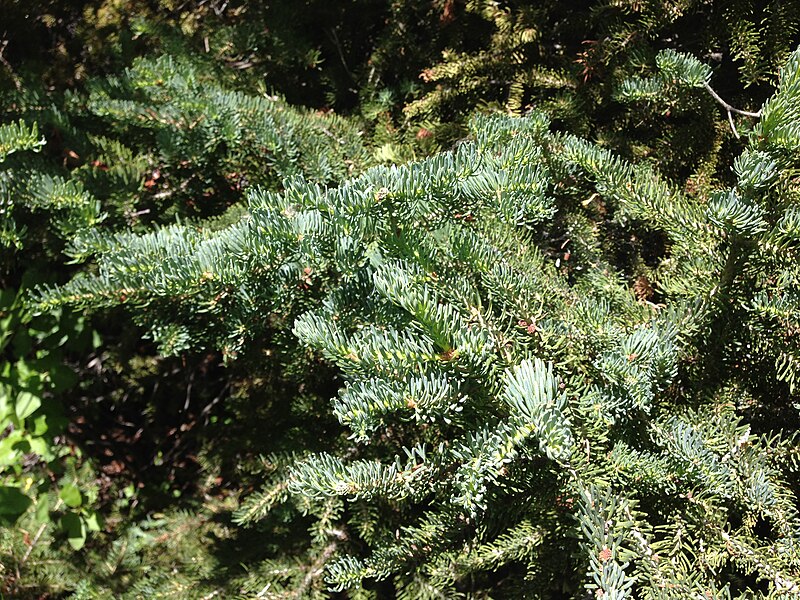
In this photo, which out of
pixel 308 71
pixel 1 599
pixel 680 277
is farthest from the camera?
pixel 1 599

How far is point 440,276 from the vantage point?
733mm

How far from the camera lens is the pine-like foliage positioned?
668mm

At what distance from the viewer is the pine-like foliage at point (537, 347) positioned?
0.67 metres

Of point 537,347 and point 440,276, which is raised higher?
point 440,276

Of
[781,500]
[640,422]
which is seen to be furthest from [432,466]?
[781,500]

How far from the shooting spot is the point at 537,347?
0.78 metres

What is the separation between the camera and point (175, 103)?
1.17m

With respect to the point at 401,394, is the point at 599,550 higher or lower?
lower

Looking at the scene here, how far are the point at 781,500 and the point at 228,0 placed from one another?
5.74ft

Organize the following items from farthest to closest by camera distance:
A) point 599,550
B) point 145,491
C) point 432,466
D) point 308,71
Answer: point 145,491, point 308,71, point 432,466, point 599,550

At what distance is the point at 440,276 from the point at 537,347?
171 millimetres

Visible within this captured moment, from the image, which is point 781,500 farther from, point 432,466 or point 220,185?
point 220,185

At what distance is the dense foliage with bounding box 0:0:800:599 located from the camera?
71 centimetres

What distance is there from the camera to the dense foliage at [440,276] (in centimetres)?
71
